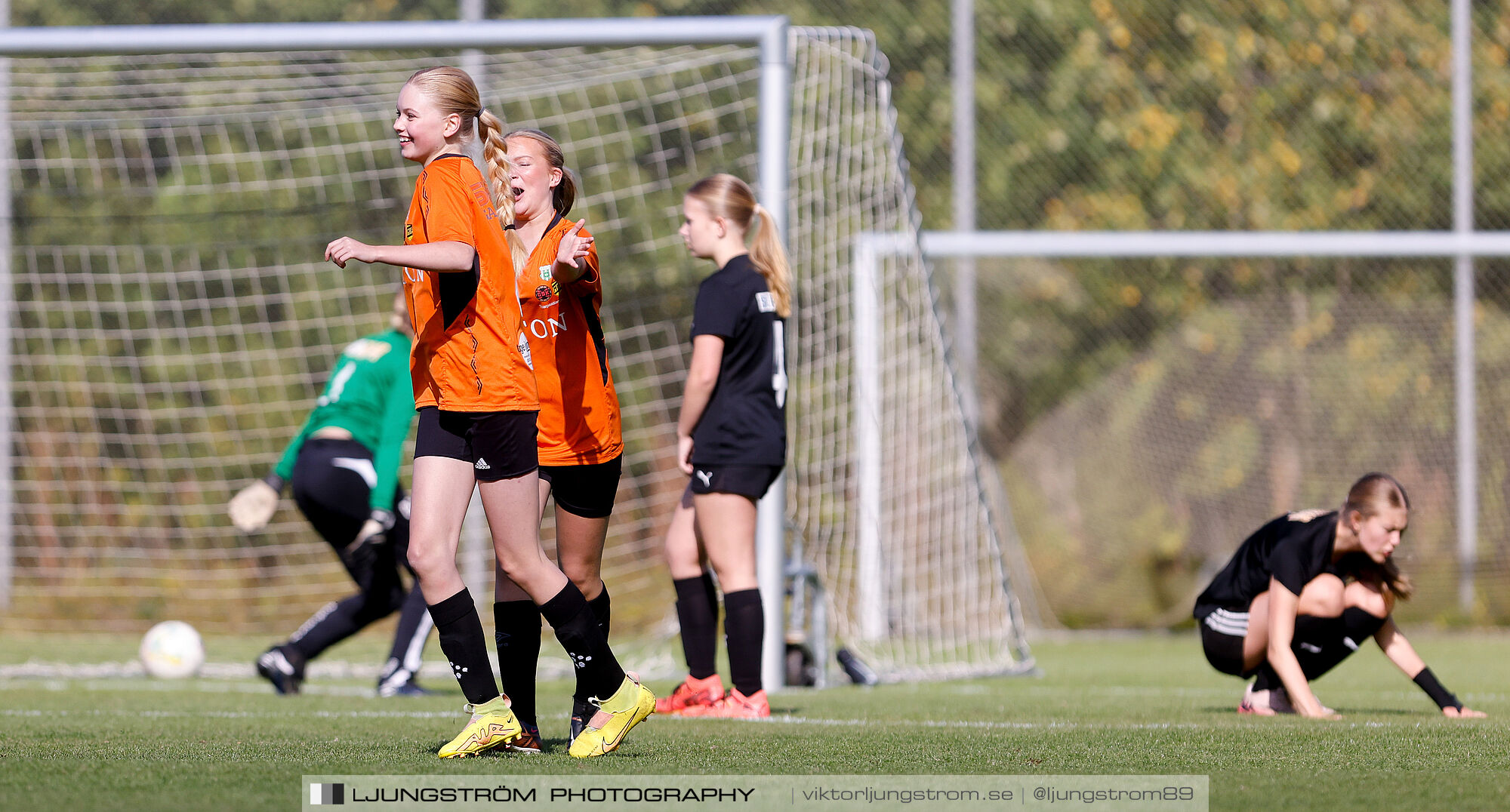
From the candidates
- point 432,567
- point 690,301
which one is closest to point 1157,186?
point 690,301

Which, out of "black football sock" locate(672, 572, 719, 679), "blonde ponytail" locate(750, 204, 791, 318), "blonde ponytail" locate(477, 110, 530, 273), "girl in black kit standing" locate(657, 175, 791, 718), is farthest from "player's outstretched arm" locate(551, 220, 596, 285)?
"black football sock" locate(672, 572, 719, 679)

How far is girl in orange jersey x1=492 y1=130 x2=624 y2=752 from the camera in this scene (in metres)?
3.97

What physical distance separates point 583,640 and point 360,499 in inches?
113

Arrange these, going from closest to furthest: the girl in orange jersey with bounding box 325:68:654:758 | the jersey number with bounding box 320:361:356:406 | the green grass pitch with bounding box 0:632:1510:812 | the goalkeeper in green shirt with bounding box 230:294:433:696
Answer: the green grass pitch with bounding box 0:632:1510:812, the girl in orange jersey with bounding box 325:68:654:758, the goalkeeper in green shirt with bounding box 230:294:433:696, the jersey number with bounding box 320:361:356:406

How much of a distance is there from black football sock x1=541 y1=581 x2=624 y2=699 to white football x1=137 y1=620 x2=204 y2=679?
3.50m

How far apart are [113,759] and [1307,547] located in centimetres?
363

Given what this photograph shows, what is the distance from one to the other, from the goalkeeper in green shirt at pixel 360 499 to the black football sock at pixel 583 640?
234cm

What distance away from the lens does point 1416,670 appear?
5.12m

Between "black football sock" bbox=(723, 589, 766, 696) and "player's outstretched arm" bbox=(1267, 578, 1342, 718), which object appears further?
"black football sock" bbox=(723, 589, 766, 696)

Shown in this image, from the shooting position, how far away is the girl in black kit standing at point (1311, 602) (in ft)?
16.3

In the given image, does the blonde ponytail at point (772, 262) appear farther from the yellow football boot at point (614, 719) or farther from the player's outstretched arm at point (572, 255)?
the yellow football boot at point (614, 719)

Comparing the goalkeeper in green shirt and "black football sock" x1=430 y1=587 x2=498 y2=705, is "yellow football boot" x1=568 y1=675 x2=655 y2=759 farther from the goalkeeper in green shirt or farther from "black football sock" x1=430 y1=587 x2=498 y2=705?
the goalkeeper in green shirt

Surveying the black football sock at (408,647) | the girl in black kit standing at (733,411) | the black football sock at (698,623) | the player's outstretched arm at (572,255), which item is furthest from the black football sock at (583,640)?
the black football sock at (408,647)

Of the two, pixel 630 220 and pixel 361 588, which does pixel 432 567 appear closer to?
pixel 361 588
